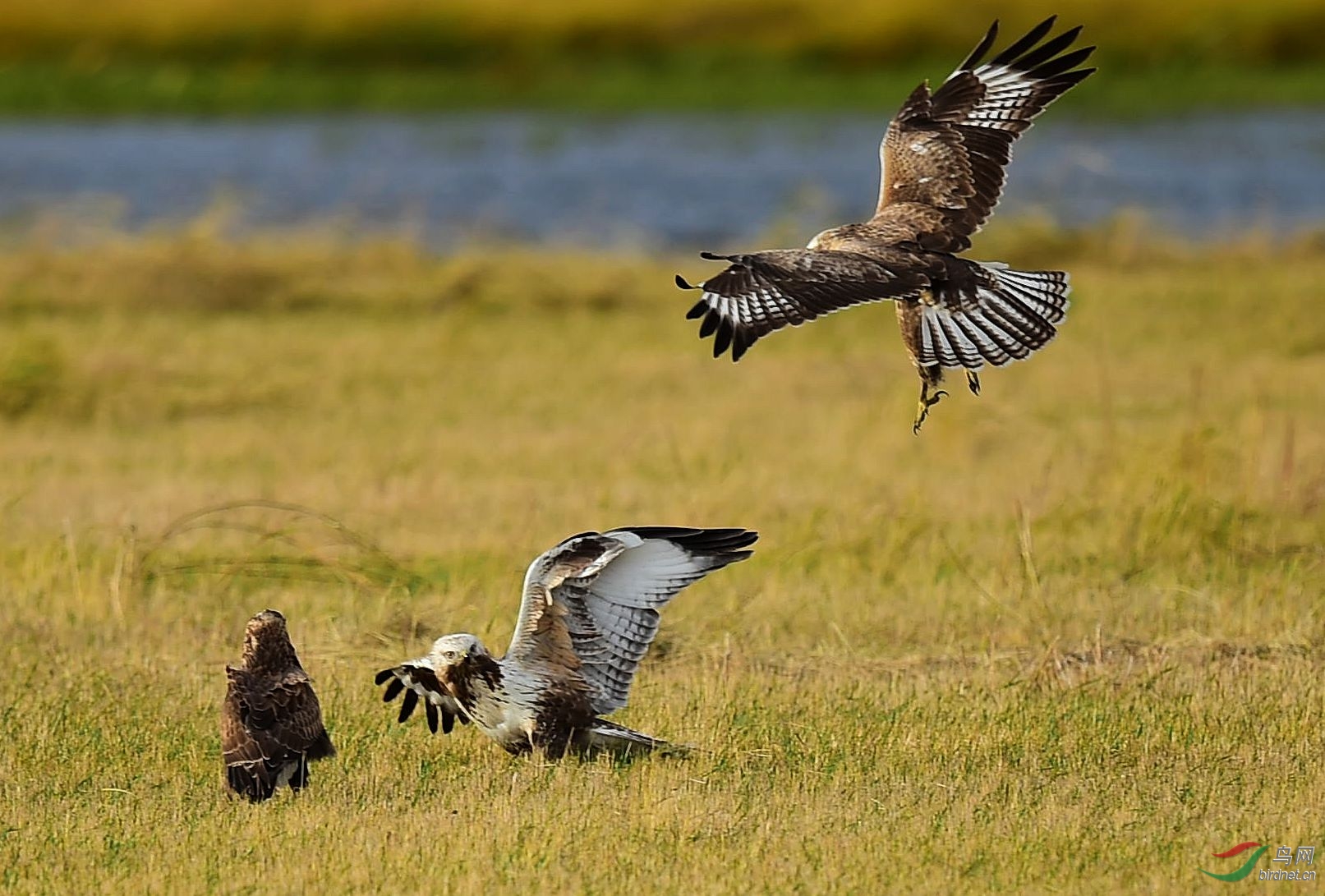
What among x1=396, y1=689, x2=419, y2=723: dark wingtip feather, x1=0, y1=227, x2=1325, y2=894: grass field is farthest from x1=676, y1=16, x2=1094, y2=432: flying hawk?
x1=396, y1=689, x2=419, y2=723: dark wingtip feather

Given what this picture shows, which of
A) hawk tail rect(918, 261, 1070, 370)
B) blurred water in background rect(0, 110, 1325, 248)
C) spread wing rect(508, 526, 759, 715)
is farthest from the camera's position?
blurred water in background rect(0, 110, 1325, 248)

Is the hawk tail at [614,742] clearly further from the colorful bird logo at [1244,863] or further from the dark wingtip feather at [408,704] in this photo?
the colorful bird logo at [1244,863]

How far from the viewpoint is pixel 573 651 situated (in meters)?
6.91

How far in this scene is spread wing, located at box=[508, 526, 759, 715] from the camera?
686 cm

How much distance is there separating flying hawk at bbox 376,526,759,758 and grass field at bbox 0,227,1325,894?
0.16m

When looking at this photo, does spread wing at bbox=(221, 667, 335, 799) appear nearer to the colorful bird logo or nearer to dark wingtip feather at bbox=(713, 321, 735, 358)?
dark wingtip feather at bbox=(713, 321, 735, 358)

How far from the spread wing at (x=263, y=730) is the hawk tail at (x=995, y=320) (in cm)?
249

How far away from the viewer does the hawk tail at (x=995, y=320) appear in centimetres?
728

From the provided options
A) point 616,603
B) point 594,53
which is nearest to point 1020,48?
point 616,603

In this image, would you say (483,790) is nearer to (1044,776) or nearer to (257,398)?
(1044,776)

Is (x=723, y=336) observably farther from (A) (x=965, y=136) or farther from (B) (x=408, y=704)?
(A) (x=965, y=136)

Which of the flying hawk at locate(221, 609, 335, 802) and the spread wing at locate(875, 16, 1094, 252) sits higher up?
the spread wing at locate(875, 16, 1094, 252)

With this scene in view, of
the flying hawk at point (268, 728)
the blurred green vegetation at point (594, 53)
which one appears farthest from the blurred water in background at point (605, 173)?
the flying hawk at point (268, 728)

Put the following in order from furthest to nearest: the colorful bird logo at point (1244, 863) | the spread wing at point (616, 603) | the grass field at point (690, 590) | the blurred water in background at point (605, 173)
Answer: the blurred water in background at point (605, 173) < the spread wing at point (616, 603) < the grass field at point (690, 590) < the colorful bird logo at point (1244, 863)
